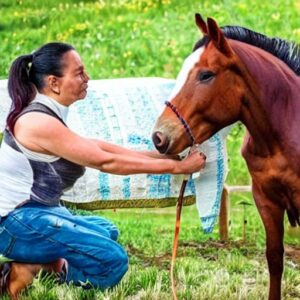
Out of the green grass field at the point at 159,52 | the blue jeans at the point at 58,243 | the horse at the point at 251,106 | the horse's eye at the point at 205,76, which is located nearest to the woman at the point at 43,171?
the blue jeans at the point at 58,243

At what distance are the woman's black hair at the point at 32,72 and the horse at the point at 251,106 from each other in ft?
1.88

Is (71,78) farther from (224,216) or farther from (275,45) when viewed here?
(224,216)

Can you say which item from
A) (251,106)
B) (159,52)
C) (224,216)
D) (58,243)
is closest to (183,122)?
(251,106)

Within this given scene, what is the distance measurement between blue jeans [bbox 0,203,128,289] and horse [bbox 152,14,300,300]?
2.15 feet

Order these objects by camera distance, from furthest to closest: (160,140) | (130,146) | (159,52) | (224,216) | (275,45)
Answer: (159,52)
(224,216)
(130,146)
(275,45)
(160,140)

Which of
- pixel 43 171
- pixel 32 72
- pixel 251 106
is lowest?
pixel 43 171

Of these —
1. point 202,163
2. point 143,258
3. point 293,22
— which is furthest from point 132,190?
point 293,22

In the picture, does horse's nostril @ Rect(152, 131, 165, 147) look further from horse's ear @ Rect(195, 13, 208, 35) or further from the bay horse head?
horse's ear @ Rect(195, 13, 208, 35)

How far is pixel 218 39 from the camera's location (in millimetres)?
3598

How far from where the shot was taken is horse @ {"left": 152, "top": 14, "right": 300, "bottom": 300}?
361 cm

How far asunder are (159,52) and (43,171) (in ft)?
16.0

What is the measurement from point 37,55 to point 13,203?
62 centimetres

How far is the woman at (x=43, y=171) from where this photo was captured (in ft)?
12.7

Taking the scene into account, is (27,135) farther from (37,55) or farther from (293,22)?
(293,22)
